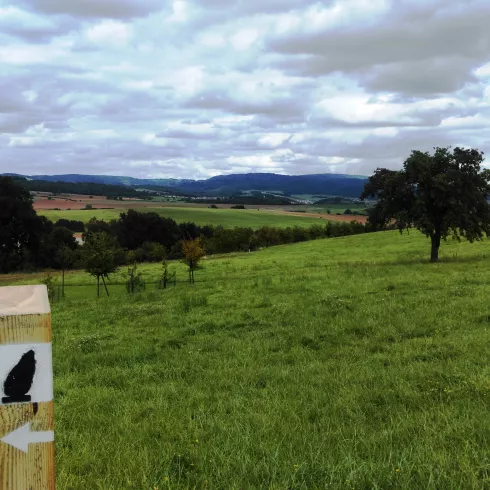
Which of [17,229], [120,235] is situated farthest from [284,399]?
[120,235]

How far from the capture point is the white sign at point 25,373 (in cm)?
184

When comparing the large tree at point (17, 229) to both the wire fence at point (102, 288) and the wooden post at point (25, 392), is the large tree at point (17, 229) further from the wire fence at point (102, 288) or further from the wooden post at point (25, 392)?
the wooden post at point (25, 392)

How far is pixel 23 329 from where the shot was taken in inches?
73.4

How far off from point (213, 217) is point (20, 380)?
133978 millimetres

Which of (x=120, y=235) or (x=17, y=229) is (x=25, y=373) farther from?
(x=120, y=235)

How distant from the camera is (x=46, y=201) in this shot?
141500mm

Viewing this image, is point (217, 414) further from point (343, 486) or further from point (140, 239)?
point (140, 239)

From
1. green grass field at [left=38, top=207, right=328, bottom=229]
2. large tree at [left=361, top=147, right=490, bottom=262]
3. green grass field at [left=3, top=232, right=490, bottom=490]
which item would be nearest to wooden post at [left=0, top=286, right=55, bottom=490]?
green grass field at [left=3, top=232, right=490, bottom=490]

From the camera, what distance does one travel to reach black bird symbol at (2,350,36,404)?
1.85 meters

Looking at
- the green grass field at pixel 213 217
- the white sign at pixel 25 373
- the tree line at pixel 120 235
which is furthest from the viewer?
the green grass field at pixel 213 217

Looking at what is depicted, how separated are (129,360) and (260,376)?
335 cm

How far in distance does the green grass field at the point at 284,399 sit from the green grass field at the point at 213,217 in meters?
105

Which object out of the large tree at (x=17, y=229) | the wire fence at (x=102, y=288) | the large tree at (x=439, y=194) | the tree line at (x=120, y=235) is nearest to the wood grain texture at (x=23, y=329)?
the wire fence at (x=102, y=288)

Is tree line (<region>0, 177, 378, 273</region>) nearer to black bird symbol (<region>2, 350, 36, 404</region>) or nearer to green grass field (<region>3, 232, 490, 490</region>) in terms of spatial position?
green grass field (<region>3, 232, 490, 490</region>)
